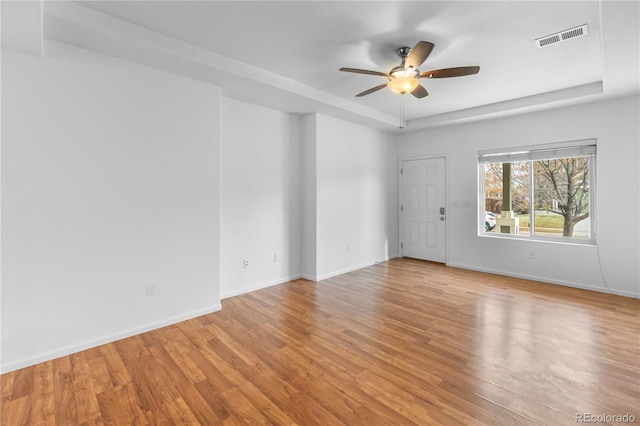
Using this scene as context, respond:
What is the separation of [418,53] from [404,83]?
423mm

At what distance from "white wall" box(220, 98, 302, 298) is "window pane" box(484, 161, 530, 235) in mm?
3456

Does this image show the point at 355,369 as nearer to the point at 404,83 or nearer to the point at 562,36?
the point at 404,83

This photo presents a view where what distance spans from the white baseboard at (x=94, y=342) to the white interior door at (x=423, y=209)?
4.32 metres

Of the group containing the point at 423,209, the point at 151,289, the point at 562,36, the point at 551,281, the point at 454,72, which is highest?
the point at 562,36

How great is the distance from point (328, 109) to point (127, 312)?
3.61 meters

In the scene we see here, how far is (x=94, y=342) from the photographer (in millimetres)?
2664

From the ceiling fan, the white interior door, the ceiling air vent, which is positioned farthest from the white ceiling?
the white interior door

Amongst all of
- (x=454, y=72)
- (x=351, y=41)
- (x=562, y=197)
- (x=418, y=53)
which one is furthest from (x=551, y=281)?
(x=351, y=41)

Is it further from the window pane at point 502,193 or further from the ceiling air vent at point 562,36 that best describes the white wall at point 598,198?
the ceiling air vent at point 562,36

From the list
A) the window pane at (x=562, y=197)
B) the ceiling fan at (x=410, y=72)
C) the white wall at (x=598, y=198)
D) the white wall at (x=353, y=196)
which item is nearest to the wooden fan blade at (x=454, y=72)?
the ceiling fan at (x=410, y=72)

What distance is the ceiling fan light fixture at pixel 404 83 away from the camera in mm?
2918

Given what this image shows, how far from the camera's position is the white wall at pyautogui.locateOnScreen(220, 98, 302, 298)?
392cm

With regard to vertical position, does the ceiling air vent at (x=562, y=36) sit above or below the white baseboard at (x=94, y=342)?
above

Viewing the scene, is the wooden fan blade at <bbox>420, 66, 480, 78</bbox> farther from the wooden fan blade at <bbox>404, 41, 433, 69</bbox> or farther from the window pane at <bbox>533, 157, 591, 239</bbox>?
the window pane at <bbox>533, 157, 591, 239</bbox>
